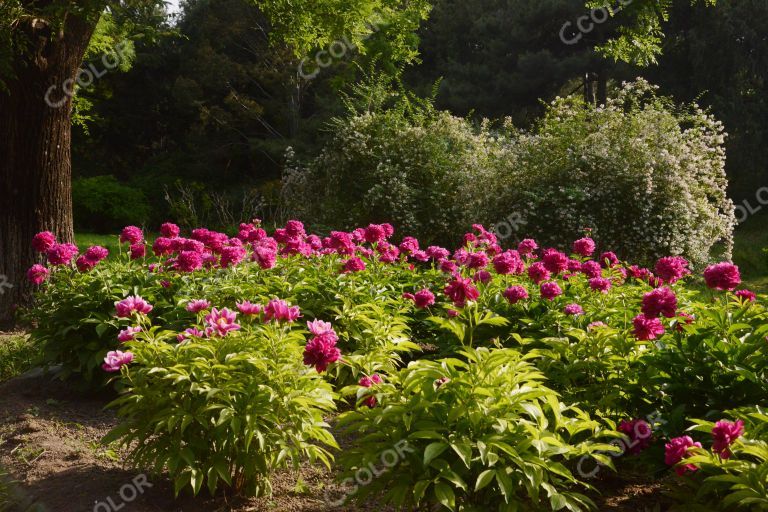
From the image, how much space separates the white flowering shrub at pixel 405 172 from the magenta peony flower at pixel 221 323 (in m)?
7.30

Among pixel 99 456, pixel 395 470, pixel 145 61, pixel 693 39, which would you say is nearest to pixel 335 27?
pixel 99 456

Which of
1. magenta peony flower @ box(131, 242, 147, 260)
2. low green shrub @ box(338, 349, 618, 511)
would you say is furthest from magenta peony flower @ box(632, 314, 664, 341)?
magenta peony flower @ box(131, 242, 147, 260)

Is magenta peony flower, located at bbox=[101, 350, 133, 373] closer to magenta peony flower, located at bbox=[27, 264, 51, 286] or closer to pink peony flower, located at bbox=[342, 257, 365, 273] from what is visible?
pink peony flower, located at bbox=[342, 257, 365, 273]

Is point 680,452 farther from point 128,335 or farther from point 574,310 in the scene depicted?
point 128,335

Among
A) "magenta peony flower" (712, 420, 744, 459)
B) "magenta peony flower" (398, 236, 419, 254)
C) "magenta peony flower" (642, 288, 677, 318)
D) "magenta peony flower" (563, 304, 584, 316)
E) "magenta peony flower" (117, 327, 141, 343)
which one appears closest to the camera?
"magenta peony flower" (712, 420, 744, 459)

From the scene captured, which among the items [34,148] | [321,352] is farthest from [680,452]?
[34,148]

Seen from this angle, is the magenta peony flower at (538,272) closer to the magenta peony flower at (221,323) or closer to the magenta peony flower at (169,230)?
the magenta peony flower at (221,323)

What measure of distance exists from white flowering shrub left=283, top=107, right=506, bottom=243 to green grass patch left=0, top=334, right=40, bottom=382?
559 cm

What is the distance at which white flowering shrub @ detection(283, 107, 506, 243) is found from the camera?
10.9 metres

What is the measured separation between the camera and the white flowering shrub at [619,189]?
897 cm

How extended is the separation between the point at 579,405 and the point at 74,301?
3.43 meters

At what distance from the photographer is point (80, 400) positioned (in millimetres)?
5137

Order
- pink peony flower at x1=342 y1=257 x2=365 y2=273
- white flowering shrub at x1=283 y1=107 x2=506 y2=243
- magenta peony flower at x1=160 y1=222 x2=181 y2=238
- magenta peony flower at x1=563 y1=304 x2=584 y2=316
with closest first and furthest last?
magenta peony flower at x1=563 y1=304 x2=584 y2=316 → pink peony flower at x1=342 y1=257 x2=365 y2=273 → magenta peony flower at x1=160 y1=222 x2=181 y2=238 → white flowering shrub at x1=283 y1=107 x2=506 y2=243

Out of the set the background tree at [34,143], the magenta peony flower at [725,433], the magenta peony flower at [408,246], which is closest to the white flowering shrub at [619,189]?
the magenta peony flower at [408,246]
